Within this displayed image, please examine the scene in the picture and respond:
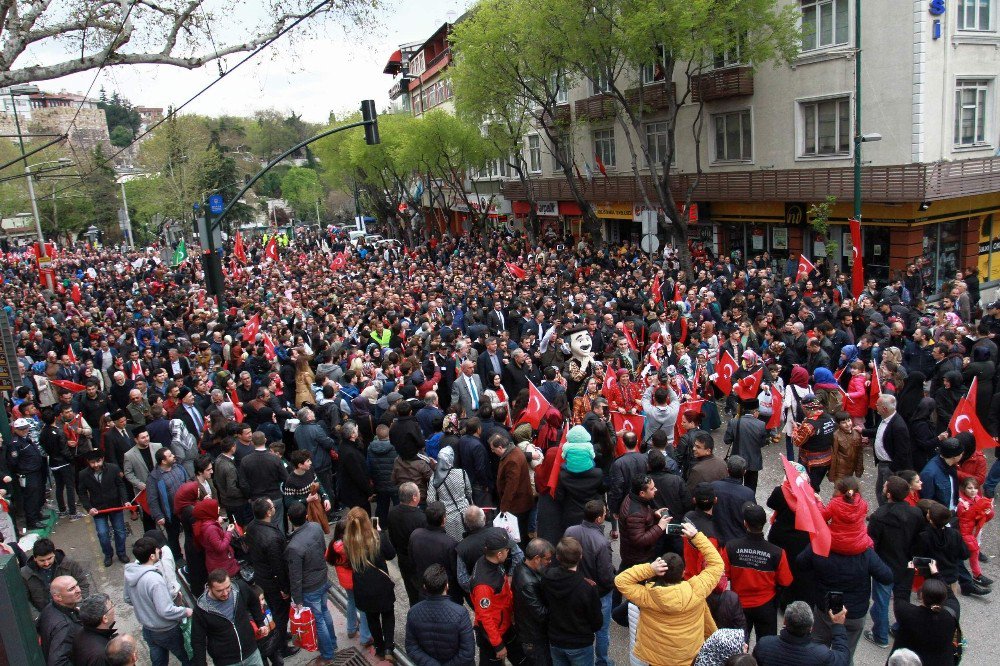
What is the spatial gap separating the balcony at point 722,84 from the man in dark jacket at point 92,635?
23274 millimetres

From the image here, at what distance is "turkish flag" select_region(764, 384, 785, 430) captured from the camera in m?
9.23

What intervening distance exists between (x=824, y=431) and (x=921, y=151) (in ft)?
48.9

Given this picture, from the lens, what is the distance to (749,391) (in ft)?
30.1

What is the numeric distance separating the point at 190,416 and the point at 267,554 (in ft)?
14.2

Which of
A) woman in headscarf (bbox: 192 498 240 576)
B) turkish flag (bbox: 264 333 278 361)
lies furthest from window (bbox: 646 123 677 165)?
woman in headscarf (bbox: 192 498 240 576)

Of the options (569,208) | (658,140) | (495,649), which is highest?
(658,140)

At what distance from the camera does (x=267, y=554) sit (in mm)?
6129

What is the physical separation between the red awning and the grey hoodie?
30.3 meters

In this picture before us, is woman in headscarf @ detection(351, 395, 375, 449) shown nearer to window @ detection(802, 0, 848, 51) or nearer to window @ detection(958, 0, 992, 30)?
window @ detection(802, 0, 848, 51)

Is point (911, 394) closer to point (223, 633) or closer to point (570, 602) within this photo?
point (570, 602)

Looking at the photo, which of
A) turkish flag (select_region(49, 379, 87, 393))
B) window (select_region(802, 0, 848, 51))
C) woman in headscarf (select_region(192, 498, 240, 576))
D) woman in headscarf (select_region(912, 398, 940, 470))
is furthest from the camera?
window (select_region(802, 0, 848, 51))

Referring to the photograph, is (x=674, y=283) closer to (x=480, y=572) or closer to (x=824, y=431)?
(x=824, y=431)

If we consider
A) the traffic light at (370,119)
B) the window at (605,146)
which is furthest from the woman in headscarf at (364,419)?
the window at (605,146)

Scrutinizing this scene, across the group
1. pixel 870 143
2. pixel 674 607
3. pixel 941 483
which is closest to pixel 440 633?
pixel 674 607
